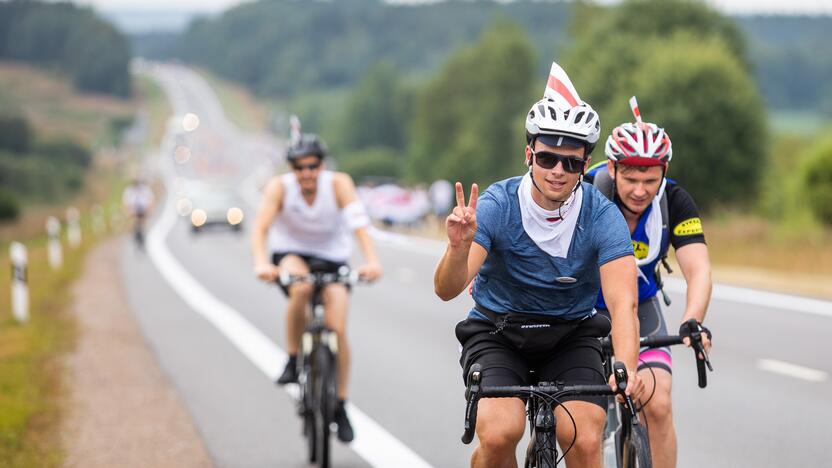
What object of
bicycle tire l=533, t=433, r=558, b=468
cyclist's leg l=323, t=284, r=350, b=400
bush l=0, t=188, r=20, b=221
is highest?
bicycle tire l=533, t=433, r=558, b=468

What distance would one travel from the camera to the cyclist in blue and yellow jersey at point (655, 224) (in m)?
5.02

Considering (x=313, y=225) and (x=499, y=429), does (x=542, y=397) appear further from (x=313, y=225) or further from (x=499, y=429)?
(x=313, y=225)

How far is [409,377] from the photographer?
32.8ft

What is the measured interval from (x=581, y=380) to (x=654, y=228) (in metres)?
1.20

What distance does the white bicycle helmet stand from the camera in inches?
161

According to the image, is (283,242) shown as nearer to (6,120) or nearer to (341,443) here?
(341,443)

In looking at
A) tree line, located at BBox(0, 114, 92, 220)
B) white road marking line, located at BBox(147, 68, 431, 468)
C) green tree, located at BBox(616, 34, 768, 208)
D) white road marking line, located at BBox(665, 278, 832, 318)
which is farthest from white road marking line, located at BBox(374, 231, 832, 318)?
tree line, located at BBox(0, 114, 92, 220)

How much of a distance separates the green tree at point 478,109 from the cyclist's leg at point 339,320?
73521 mm

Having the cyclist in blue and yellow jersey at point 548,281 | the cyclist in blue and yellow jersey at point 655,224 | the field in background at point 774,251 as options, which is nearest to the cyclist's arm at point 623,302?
the cyclist in blue and yellow jersey at point 548,281

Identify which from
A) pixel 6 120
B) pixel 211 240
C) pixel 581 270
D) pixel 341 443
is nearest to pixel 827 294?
pixel 341 443

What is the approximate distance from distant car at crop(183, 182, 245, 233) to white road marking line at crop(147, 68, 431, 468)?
7.06 meters

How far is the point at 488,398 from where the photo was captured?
164 inches

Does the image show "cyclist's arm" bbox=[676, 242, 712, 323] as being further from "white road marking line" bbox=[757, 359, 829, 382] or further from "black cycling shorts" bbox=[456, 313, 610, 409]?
"white road marking line" bbox=[757, 359, 829, 382]

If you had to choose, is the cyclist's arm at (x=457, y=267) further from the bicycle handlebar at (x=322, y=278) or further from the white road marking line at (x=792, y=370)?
the white road marking line at (x=792, y=370)
